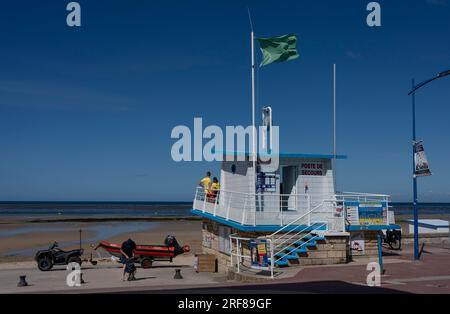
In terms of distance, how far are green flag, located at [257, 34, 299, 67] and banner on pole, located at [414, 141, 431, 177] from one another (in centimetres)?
609

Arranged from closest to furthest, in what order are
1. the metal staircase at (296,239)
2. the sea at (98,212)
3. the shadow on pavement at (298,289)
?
the shadow on pavement at (298,289) → the metal staircase at (296,239) → the sea at (98,212)

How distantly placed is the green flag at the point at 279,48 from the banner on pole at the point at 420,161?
6086mm

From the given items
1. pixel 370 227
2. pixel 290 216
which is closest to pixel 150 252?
pixel 290 216

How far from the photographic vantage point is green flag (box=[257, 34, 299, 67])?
20703 millimetres

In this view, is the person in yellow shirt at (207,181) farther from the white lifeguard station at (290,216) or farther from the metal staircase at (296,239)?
the metal staircase at (296,239)

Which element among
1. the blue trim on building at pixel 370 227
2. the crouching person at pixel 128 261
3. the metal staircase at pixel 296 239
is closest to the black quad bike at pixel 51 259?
the crouching person at pixel 128 261

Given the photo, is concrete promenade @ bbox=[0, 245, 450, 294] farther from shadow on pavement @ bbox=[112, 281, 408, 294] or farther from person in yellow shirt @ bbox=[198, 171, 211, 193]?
person in yellow shirt @ bbox=[198, 171, 211, 193]

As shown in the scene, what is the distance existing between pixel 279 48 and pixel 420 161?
7.23 meters

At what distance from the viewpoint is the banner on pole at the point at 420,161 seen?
61.6 ft

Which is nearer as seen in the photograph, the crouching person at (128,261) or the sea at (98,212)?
the crouching person at (128,261)

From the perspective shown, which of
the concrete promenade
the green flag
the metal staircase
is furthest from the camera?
the green flag

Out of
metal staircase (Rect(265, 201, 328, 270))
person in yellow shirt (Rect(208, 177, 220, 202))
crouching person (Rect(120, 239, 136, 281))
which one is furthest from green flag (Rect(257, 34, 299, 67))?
crouching person (Rect(120, 239, 136, 281))

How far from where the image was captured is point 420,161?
754 inches

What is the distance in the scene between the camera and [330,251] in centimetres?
1891
